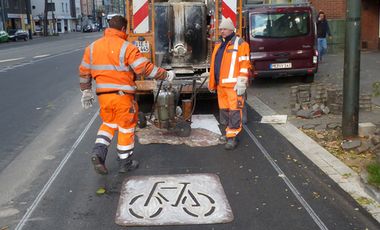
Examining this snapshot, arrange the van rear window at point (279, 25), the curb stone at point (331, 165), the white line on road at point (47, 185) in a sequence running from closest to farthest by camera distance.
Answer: the white line on road at point (47, 185) → the curb stone at point (331, 165) → the van rear window at point (279, 25)

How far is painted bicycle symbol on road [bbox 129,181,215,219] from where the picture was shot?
464cm

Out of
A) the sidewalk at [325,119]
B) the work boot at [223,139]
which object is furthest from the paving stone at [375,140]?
the work boot at [223,139]

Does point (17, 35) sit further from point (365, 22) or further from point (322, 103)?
point (322, 103)

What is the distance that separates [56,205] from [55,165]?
1386mm

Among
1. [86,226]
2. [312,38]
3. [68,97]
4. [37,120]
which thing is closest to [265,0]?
[312,38]

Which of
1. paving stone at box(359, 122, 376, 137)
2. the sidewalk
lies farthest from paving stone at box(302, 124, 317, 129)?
paving stone at box(359, 122, 376, 137)

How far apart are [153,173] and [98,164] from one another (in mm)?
651

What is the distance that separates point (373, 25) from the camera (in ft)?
66.7

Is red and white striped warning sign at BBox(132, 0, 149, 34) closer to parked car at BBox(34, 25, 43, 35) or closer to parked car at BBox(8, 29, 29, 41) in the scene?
parked car at BBox(8, 29, 29, 41)

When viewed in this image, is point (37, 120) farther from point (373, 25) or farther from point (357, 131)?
point (373, 25)

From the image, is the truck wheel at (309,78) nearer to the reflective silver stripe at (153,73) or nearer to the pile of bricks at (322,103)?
the pile of bricks at (322,103)

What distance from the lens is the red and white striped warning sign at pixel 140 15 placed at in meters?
9.05

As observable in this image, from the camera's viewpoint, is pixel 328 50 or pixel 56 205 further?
pixel 328 50

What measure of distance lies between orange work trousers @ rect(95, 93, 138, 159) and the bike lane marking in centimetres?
42
